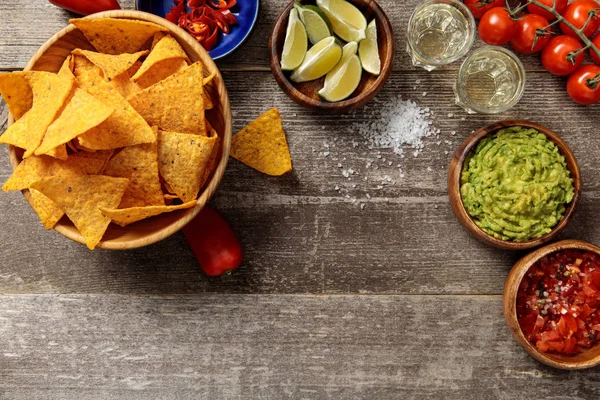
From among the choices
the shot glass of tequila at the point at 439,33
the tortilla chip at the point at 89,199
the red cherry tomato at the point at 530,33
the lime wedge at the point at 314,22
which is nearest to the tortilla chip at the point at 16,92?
the tortilla chip at the point at 89,199

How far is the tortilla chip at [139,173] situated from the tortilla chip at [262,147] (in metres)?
0.38

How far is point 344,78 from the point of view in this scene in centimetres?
191

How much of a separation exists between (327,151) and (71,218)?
91 cm

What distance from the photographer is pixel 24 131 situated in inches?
64.1

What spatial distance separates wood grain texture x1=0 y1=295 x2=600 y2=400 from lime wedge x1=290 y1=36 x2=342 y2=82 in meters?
0.82

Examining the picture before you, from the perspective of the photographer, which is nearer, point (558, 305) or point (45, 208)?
point (45, 208)

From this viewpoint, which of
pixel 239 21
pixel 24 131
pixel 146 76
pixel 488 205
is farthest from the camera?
pixel 239 21

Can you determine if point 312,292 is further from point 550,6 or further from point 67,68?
point 550,6

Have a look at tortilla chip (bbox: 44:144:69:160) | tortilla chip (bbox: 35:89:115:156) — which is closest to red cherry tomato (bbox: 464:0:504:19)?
tortilla chip (bbox: 35:89:115:156)

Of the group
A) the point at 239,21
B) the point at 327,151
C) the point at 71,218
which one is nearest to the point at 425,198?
the point at 327,151

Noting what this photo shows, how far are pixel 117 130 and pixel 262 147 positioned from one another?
552 mm

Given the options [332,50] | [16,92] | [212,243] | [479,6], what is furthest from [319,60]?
[16,92]

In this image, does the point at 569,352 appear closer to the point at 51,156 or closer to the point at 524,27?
the point at 524,27

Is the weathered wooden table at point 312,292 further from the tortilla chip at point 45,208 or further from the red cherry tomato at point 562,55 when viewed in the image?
the tortilla chip at point 45,208
